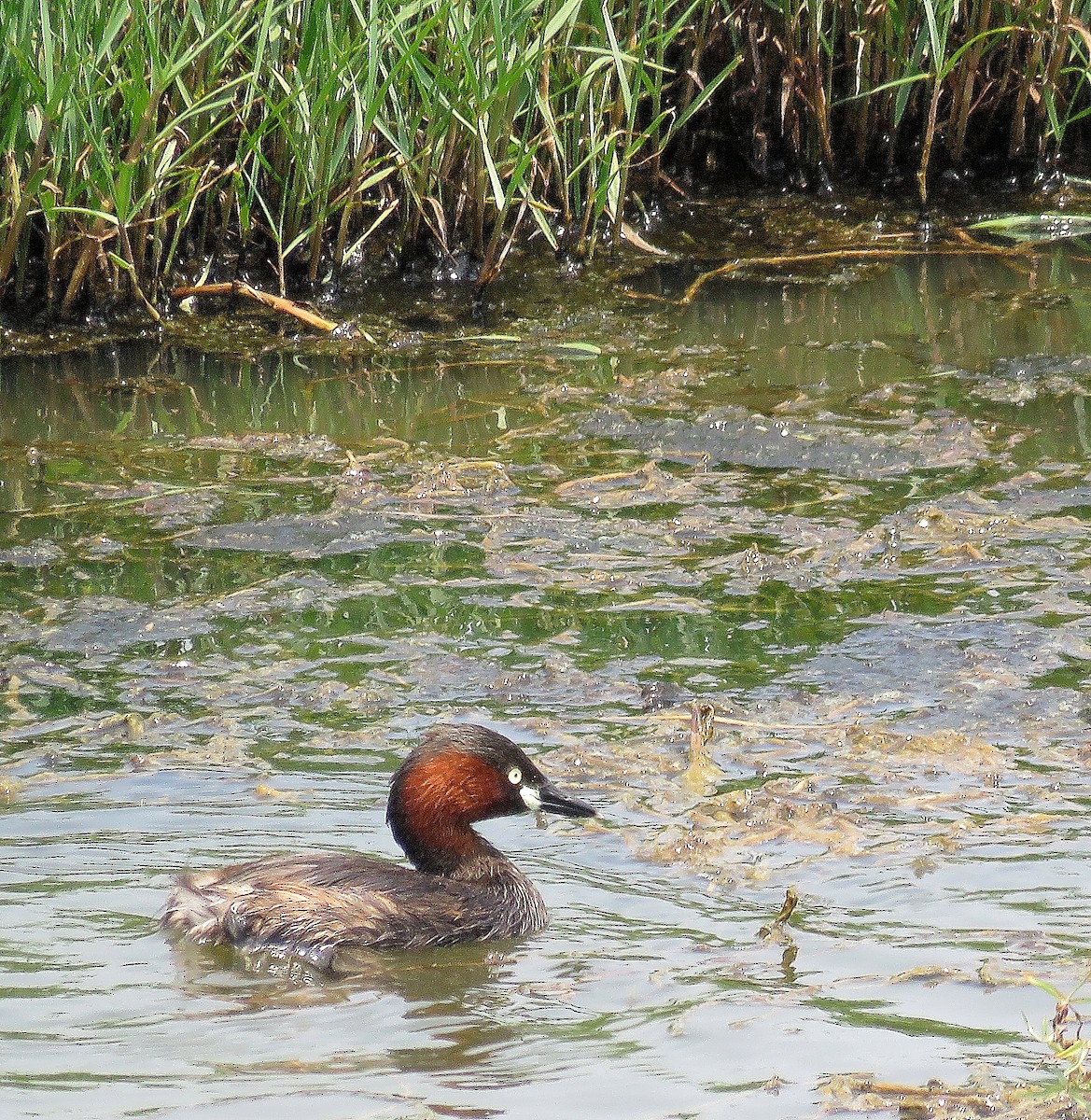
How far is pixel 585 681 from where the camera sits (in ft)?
18.3

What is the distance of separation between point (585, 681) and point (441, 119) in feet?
12.0

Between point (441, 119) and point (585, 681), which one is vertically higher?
point (441, 119)

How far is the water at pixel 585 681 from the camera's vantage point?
12.1 feet

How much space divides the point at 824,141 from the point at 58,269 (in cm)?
416

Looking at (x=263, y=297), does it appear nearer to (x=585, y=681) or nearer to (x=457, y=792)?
(x=585, y=681)

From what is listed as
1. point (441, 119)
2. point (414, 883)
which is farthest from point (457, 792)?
point (441, 119)

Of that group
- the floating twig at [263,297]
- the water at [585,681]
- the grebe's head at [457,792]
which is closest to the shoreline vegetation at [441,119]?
the floating twig at [263,297]

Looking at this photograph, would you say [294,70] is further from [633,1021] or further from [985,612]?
[633,1021]

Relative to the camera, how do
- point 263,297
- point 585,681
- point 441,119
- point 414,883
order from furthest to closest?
point 263,297 → point 441,119 → point 585,681 → point 414,883

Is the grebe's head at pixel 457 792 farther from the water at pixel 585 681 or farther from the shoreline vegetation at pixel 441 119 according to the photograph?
the shoreline vegetation at pixel 441 119

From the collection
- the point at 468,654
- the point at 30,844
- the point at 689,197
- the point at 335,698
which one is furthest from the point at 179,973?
the point at 689,197

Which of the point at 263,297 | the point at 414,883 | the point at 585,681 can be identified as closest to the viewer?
the point at 414,883

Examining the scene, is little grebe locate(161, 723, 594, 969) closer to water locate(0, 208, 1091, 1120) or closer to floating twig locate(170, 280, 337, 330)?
water locate(0, 208, 1091, 1120)

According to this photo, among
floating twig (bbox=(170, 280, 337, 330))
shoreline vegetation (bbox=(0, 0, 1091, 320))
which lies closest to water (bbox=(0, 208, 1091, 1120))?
floating twig (bbox=(170, 280, 337, 330))
